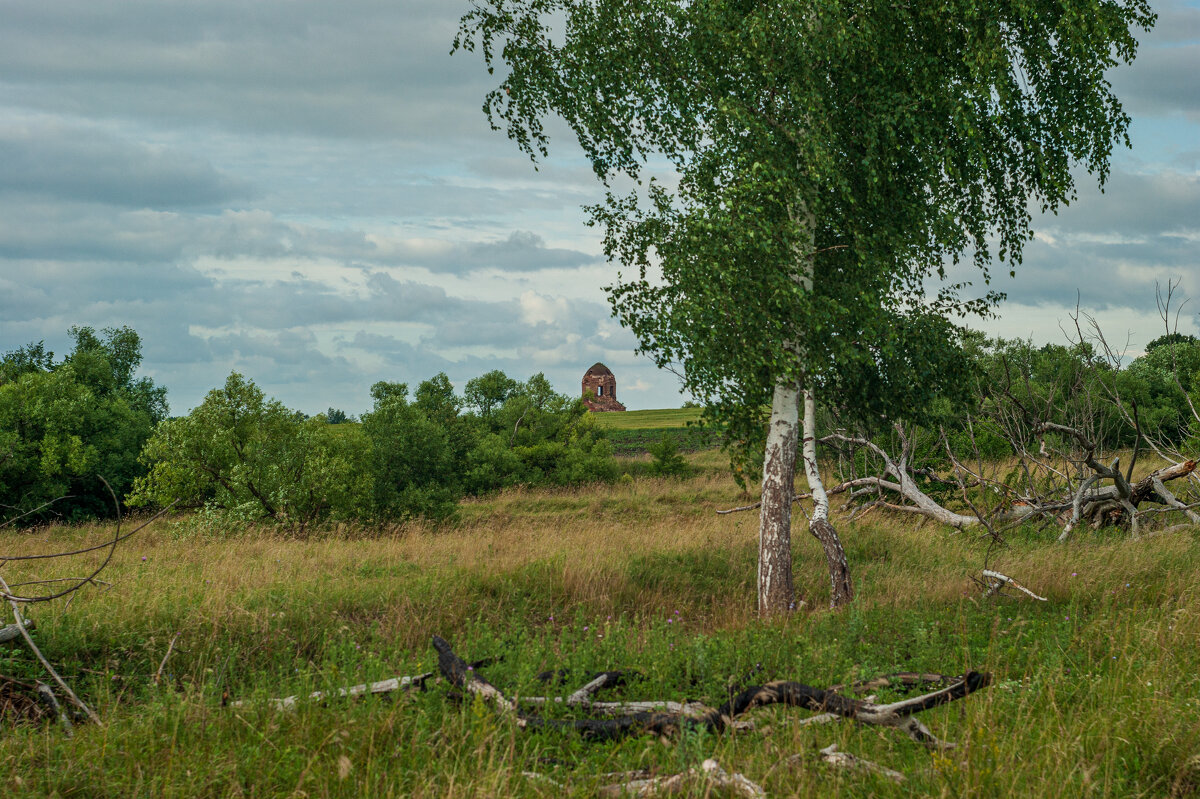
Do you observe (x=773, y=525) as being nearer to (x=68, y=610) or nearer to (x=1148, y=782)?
(x=1148, y=782)

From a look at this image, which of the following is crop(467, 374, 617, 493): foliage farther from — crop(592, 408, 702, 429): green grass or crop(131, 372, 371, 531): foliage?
crop(592, 408, 702, 429): green grass

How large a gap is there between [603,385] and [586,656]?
4114 inches

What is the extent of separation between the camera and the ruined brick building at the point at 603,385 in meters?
108

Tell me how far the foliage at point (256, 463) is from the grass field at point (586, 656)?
2.18 meters

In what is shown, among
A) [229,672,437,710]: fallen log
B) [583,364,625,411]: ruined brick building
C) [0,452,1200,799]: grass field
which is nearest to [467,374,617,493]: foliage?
[0,452,1200,799]: grass field

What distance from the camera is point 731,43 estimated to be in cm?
939

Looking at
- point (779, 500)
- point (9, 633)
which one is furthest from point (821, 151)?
point (9, 633)

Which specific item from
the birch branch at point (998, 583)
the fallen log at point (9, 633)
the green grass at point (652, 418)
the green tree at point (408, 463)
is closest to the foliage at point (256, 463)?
the green tree at point (408, 463)

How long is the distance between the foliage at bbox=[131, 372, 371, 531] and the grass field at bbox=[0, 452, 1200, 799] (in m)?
2.18

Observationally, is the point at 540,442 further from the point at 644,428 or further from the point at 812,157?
the point at 644,428

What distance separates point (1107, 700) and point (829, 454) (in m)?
16.0

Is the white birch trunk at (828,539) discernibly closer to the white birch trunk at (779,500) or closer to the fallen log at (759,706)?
the white birch trunk at (779,500)

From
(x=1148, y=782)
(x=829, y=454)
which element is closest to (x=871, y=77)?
(x=1148, y=782)

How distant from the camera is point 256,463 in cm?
1795
